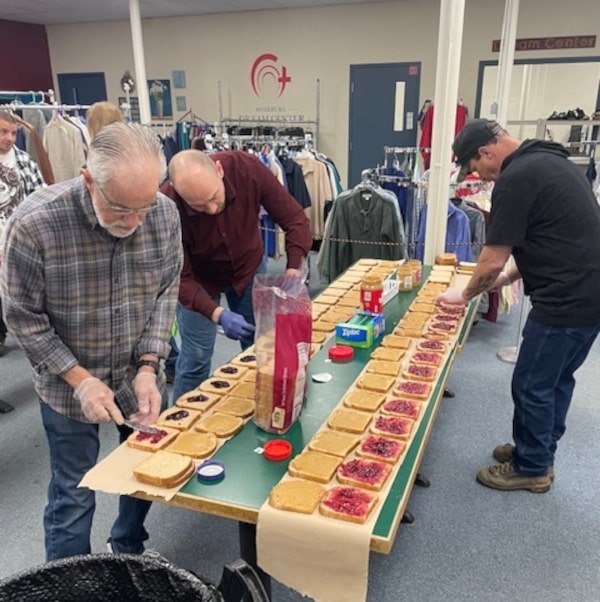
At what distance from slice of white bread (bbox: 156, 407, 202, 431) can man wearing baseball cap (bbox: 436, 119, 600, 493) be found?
1150 mm

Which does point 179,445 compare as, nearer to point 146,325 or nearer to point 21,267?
point 146,325

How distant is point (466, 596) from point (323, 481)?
3.03 ft

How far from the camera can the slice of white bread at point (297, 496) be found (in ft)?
3.78

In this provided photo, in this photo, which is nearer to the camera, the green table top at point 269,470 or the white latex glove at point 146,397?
the green table top at point 269,470

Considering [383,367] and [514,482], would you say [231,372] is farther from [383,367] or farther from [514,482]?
[514,482]

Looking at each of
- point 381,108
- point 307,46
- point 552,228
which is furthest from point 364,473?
point 307,46

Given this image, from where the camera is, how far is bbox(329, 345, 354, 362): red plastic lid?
74.1 inches

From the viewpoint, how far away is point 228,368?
1.81m

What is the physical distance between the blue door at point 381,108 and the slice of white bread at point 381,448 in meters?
6.00

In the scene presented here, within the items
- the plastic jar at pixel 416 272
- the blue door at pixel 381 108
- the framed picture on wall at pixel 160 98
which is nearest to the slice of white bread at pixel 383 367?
the plastic jar at pixel 416 272

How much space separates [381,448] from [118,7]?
688 centimetres

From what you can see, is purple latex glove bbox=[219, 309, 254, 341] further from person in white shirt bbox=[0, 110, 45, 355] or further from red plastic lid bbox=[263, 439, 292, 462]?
person in white shirt bbox=[0, 110, 45, 355]

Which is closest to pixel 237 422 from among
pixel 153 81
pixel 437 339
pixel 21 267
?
pixel 21 267

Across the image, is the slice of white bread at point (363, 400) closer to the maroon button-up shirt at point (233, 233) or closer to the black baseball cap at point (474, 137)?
the maroon button-up shirt at point (233, 233)
